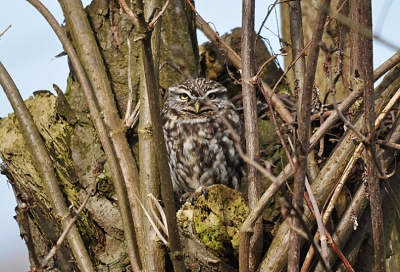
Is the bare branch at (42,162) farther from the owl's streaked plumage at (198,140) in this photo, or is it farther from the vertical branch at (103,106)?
the owl's streaked plumage at (198,140)

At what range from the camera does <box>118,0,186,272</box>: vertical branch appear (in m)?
2.28

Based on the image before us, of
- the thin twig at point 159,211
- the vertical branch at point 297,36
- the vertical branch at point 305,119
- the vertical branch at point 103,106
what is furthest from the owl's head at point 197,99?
the vertical branch at point 305,119

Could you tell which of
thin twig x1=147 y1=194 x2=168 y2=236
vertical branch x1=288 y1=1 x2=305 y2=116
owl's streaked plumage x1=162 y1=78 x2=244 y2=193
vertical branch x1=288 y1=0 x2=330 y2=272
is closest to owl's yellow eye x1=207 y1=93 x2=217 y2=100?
owl's streaked plumage x1=162 y1=78 x2=244 y2=193

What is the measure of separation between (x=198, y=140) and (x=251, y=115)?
1.16 m

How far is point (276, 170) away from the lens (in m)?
4.41

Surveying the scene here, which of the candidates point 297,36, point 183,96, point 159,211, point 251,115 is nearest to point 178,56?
point 183,96

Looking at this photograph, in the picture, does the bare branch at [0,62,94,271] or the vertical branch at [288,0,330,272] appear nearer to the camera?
the vertical branch at [288,0,330,272]

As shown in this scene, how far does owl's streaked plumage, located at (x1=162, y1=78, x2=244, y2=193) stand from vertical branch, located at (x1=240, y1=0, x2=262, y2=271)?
92 centimetres

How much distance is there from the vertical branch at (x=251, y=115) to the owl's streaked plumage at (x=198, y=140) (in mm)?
920

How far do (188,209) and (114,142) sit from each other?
77 cm

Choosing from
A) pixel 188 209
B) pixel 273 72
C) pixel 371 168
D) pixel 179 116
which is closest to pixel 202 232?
pixel 188 209

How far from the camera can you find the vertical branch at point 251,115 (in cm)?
332

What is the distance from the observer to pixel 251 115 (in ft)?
11.1

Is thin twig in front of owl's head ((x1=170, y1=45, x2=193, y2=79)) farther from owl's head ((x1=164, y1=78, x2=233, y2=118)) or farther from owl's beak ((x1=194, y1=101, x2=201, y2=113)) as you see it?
owl's beak ((x1=194, y1=101, x2=201, y2=113))
